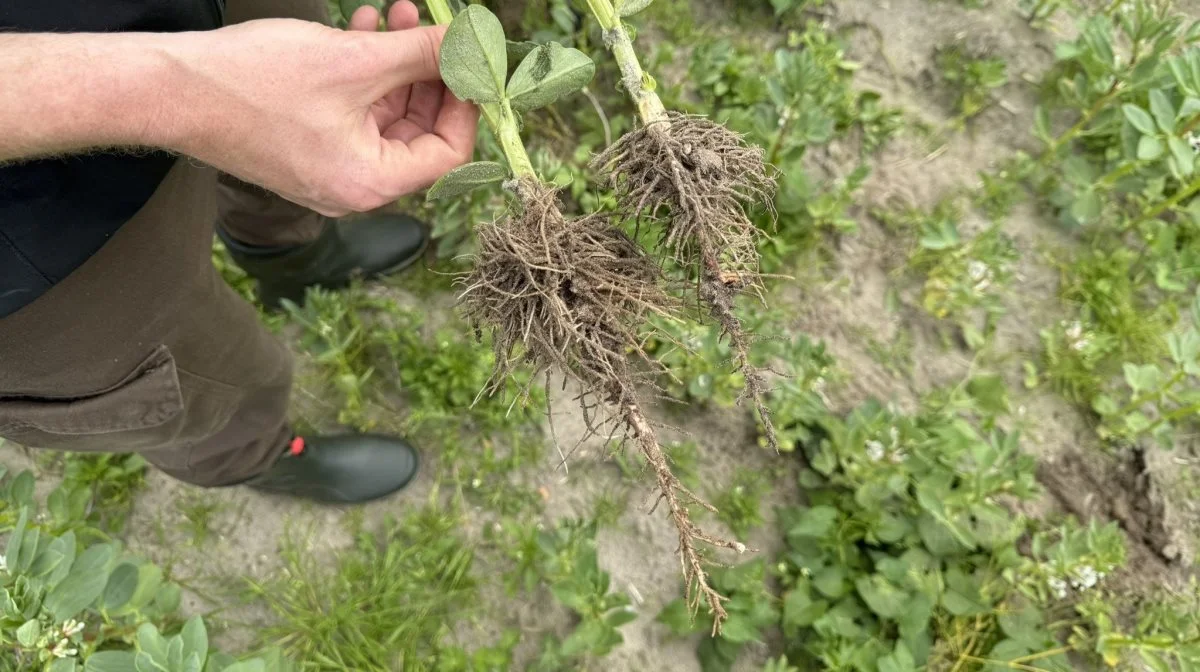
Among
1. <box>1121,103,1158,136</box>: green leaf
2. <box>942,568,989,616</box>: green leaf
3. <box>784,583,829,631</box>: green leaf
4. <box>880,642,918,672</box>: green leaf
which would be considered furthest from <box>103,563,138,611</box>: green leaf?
<box>1121,103,1158,136</box>: green leaf

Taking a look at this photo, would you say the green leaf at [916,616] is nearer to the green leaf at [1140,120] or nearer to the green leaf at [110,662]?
the green leaf at [1140,120]

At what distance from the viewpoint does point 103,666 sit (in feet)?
3.51

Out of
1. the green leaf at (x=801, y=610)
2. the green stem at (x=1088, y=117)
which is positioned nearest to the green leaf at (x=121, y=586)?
the green leaf at (x=801, y=610)

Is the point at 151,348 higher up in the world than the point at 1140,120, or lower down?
lower down

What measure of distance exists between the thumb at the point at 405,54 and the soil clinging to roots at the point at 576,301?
227 mm

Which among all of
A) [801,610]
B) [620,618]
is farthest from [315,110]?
[801,610]

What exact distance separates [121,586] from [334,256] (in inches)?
41.3

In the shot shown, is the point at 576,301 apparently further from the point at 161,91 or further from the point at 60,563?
the point at 60,563

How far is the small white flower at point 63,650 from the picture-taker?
1.10 m

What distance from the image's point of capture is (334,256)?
2.03 m

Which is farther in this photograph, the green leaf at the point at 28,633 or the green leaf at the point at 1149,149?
the green leaf at the point at 1149,149

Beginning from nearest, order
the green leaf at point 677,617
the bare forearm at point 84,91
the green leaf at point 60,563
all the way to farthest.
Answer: the bare forearm at point 84,91 → the green leaf at point 60,563 → the green leaf at point 677,617

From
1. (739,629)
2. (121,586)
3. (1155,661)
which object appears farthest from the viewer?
(739,629)

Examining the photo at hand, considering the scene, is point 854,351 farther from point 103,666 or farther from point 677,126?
point 103,666
